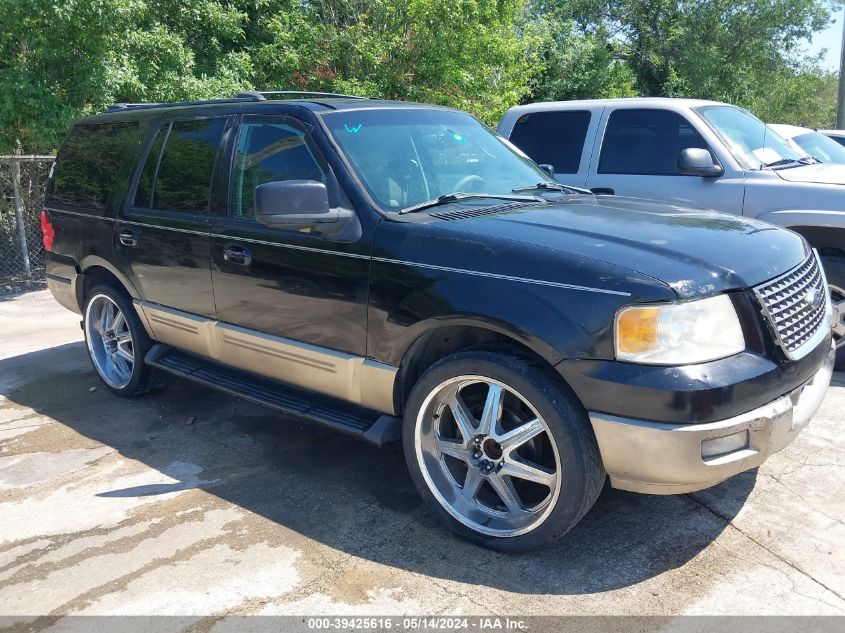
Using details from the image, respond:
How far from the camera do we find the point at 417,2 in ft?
36.7

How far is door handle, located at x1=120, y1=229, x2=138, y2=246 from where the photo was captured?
16.1 feet

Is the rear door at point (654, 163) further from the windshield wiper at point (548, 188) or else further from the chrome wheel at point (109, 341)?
the chrome wheel at point (109, 341)

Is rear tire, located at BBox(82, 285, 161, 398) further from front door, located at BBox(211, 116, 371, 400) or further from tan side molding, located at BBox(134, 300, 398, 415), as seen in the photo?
front door, located at BBox(211, 116, 371, 400)

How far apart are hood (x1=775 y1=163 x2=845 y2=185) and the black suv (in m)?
2.32

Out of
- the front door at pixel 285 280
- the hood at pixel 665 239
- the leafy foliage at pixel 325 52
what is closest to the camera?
the hood at pixel 665 239

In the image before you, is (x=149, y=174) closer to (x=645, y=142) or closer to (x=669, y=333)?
(x=669, y=333)

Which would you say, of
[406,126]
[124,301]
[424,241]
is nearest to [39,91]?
[124,301]

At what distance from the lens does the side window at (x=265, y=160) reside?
403 cm

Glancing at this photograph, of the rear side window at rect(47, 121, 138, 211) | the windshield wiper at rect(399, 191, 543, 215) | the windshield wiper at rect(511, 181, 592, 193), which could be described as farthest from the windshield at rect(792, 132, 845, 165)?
the rear side window at rect(47, 121, 138, 211)

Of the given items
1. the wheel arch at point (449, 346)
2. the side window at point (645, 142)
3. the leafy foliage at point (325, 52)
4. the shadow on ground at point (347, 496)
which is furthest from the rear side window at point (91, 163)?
the side window at point (645, 142)

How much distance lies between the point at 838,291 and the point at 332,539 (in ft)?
13.5

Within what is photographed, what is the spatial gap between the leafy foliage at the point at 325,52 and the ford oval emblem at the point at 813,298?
754 cm

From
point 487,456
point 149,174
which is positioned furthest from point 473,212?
point 149,174

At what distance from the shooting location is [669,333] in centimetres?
286
